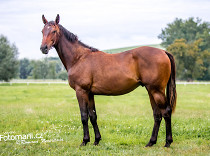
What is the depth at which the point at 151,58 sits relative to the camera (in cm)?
612

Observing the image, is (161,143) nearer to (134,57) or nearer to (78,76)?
(134,57)

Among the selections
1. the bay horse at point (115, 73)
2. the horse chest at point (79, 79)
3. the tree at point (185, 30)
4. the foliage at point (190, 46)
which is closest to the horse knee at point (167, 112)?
the bay horse at point (115, 73)

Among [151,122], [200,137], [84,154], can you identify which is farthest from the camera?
[151,122]

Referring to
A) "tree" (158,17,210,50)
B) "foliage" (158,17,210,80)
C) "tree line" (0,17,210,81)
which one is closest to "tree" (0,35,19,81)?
"tree line" (0,17,210,81)

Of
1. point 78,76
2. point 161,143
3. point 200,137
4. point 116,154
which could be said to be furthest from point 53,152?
point 200,137

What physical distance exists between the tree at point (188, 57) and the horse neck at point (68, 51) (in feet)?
161

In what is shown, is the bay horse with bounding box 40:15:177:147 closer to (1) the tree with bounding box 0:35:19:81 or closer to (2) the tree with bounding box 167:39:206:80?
(1) the tree with bounding box 0:35:19:81

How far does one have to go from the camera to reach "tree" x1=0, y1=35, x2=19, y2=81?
45.9 meters

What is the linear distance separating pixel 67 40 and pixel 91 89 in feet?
5.09

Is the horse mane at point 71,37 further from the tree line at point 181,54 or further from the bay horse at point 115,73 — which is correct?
the tree line at point 181,54

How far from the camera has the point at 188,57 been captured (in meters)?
54.4

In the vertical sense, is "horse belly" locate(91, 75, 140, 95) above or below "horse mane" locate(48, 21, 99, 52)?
below

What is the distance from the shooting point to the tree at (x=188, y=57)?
53.3 meters

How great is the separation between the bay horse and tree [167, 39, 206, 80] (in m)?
48.9
